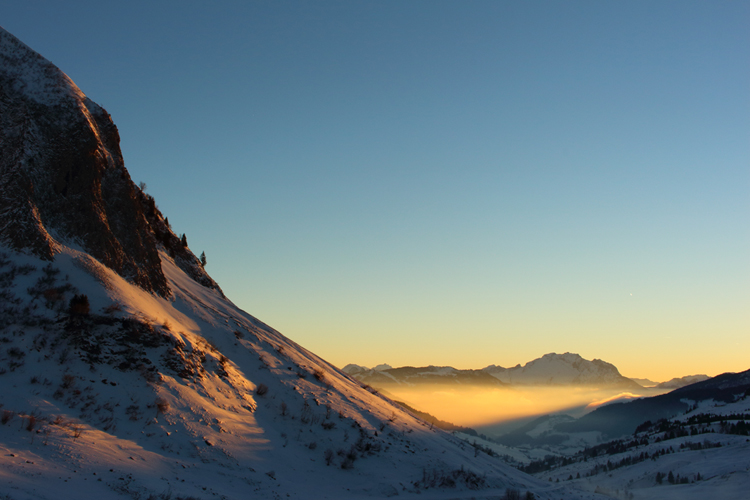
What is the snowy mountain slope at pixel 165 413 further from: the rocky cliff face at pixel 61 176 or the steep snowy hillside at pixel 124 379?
the rocky cliff face at pixel 61 176

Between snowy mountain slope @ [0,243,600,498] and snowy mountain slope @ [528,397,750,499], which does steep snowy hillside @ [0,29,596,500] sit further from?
snowy mountain slope @ [528,397,750,499]

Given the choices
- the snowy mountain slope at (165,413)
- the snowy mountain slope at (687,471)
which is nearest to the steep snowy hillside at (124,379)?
the snowy mountain slope at (165,413)

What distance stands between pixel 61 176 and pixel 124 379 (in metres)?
12.7

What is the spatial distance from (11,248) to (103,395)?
9.31 m

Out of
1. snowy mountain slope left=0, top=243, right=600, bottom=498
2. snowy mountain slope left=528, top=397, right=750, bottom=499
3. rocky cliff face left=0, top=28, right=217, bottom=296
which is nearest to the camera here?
snowy mountain slope left=0, top=243, right=600, bottom=498

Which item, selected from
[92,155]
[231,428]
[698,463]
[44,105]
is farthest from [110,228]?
[698,463]

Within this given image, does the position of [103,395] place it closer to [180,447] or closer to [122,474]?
[180,447]

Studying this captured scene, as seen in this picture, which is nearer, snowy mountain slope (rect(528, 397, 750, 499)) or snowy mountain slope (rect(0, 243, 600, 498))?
snowy mountain slope (rect(0, 243, 600, 498))

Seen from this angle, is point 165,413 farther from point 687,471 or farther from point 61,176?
point 687,471

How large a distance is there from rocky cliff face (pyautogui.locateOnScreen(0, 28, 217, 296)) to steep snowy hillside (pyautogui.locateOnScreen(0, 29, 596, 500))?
8 cm

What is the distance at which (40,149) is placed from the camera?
83.8 feet

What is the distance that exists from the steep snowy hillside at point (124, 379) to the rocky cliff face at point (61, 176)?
0.08 metres

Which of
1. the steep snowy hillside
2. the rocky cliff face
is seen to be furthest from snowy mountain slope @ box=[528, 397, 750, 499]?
the rocky cliff face

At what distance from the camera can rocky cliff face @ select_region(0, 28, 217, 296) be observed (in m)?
23.5
